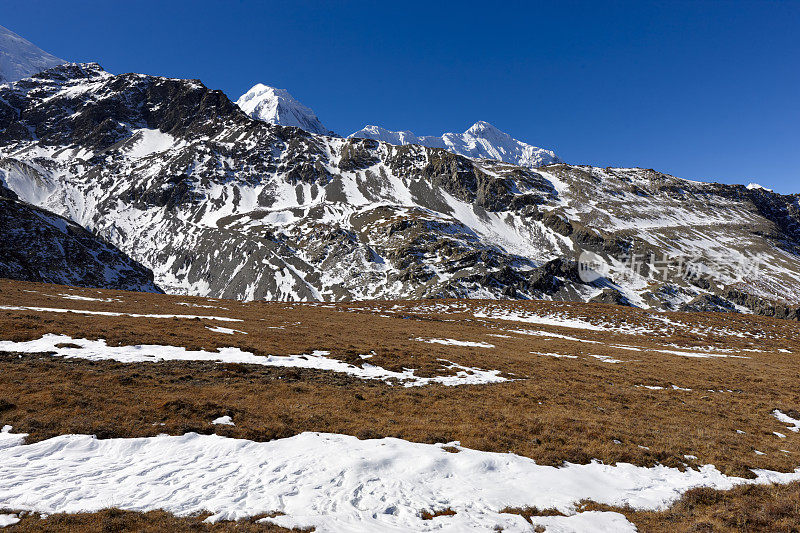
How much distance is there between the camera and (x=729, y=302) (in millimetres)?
127062

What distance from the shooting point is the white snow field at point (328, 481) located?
8.05 metres

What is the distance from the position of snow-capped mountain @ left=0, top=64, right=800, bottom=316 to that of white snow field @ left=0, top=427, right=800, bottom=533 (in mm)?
89547

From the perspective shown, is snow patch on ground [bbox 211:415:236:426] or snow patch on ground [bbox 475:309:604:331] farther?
snow patch on ground [bbox 475:309:604:331]

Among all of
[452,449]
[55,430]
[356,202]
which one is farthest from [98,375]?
[356,202]

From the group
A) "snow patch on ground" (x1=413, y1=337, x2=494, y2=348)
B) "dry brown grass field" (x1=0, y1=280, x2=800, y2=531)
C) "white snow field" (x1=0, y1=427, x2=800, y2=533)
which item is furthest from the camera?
"snow patch on ground" (x1=413, y1=337, x2=494, y2=348)

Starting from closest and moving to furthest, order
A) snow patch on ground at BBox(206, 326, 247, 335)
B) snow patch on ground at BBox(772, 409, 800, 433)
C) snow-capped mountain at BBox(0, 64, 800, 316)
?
snow patch on ground at BBox(772, 409, 800, 433), snow patch on ground at BBox(206, 326, 247, 335), snow-capped mountain at BBox(0, 64, 800, 316)

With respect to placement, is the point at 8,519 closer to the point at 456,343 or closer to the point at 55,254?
the point at 456,343

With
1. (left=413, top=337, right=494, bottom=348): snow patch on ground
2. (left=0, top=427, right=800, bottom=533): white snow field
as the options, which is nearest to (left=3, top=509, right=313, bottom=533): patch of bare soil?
(left=0, top=427, right=800, bottom=533): white snow field

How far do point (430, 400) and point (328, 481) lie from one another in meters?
8.59

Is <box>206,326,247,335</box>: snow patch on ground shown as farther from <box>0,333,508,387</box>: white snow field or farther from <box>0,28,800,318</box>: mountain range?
<box>0,28,800,318</box>: mountain range

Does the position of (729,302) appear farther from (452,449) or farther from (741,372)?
(452,449)

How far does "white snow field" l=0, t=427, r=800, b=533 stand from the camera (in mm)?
8047

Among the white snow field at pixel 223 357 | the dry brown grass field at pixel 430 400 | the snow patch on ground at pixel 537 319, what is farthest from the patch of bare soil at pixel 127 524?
the snow patch on ground at pixel 537 319

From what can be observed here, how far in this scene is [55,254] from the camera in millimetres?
85125
